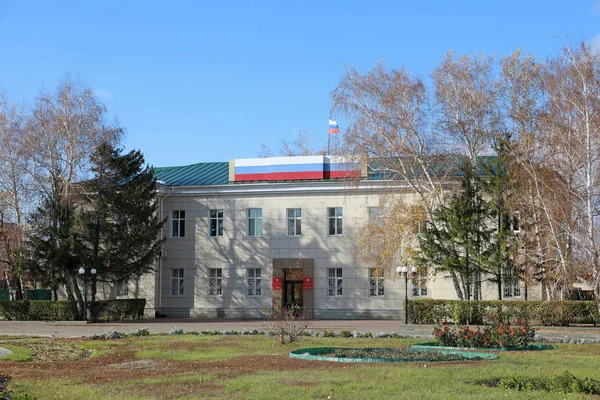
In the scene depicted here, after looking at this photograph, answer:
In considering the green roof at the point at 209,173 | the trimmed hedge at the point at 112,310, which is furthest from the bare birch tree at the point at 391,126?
the trimmed hedge at the point at 112,310

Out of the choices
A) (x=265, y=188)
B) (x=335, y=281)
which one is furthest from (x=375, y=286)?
(x=265, y=188)

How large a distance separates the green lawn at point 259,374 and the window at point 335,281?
23.3 m

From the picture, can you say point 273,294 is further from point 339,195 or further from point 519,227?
point 519,227

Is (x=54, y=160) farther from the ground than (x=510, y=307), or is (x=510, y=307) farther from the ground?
(x=54, y=160)

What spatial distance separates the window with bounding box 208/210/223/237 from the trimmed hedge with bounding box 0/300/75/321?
10578 mm

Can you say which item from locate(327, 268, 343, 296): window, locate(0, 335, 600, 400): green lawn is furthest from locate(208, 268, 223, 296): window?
locate(0, 335, 600, 400): green lawn

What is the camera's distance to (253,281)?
4547 centimetres

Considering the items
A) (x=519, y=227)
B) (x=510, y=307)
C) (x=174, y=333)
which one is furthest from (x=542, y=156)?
(x=174, y=333)

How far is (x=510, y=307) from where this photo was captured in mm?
32594

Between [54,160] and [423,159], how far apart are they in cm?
2034

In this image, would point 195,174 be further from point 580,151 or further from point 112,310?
point 580,151

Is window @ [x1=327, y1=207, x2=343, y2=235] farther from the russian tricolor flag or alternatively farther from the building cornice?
the russian tricolor flag

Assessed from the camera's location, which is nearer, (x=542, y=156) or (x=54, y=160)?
(x=542, y=156)

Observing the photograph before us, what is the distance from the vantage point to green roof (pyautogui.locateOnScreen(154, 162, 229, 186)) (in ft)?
157
